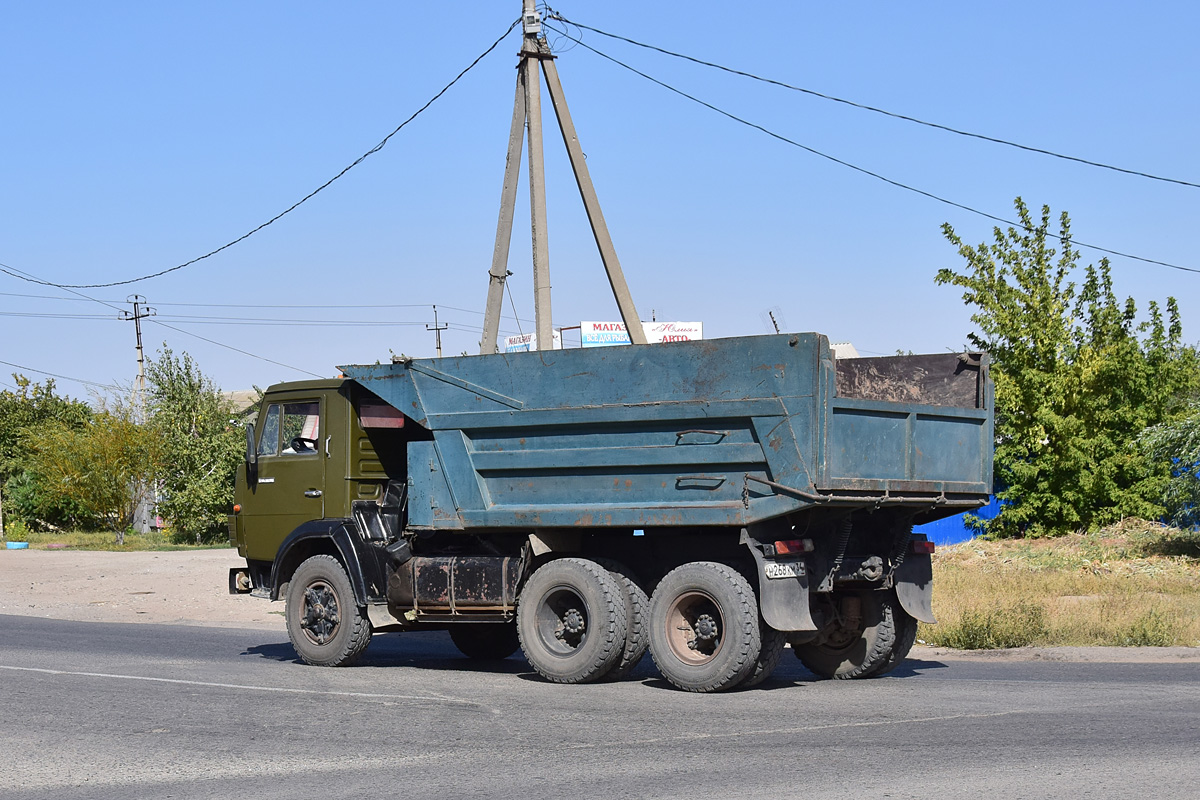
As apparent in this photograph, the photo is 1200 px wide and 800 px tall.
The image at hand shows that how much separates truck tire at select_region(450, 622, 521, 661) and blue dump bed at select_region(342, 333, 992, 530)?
2008 millimetres

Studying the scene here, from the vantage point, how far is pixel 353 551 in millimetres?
12000

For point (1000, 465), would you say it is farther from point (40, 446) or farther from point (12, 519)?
point (12, 519)

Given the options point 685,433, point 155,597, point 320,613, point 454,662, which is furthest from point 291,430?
point 155,597

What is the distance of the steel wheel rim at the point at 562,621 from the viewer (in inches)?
424

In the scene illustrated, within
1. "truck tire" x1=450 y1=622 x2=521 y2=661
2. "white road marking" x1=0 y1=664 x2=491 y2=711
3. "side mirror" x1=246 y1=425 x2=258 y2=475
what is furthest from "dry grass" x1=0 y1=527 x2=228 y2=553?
"white road marking" x1=0 y1=664 x2=491 y2=711

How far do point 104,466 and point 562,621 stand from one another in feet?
129

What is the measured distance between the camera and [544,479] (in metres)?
11.0

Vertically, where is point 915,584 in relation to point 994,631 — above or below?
above

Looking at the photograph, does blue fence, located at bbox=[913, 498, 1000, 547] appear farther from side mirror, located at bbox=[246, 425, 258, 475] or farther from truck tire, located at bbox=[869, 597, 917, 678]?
side mirror, located at bbox=[246, 425, 258, 475]

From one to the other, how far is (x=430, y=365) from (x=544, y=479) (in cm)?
149

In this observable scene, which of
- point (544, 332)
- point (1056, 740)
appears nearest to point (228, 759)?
point (1056, 740)

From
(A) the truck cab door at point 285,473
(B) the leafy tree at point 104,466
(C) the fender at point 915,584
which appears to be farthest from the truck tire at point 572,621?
(B) the leafy tree at point 104,466

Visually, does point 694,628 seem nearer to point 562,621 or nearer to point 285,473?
point 562,621

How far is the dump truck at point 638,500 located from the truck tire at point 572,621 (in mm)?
19
